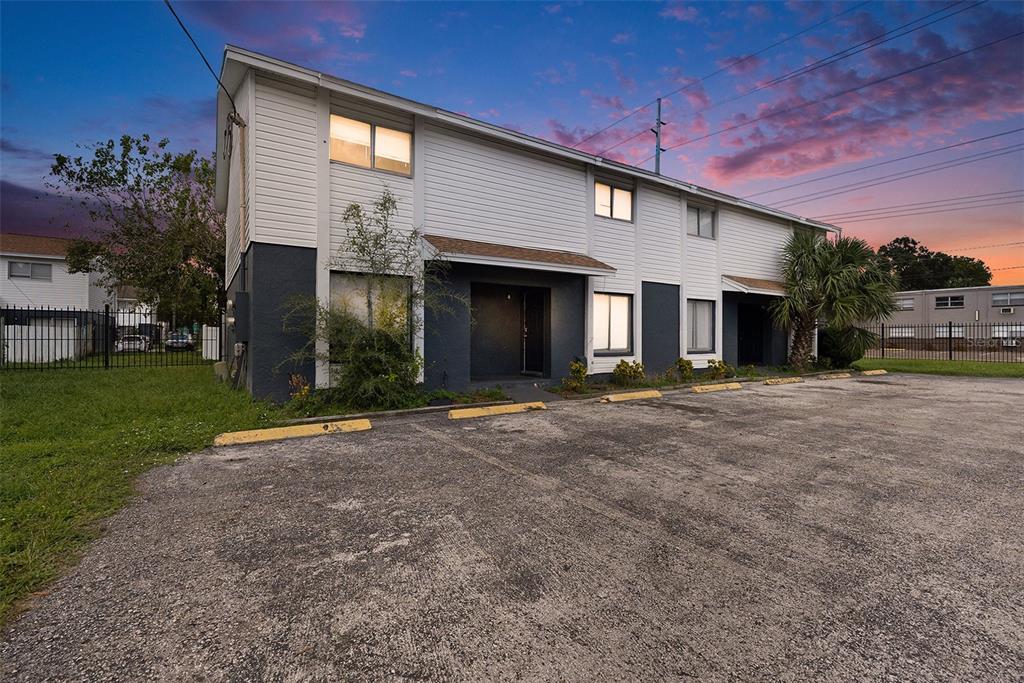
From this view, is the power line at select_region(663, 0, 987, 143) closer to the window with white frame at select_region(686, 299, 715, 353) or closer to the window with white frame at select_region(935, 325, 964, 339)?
the window with white frame at select_region(686, 299, 715, 353)

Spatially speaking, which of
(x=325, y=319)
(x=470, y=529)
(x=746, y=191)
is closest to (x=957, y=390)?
(x=470, y=529)

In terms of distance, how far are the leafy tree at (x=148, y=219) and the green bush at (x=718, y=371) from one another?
20.3m

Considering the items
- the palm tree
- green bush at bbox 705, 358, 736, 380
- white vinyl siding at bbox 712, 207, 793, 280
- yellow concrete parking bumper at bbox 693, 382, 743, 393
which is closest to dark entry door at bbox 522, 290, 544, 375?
yellow concrete parking bumper at bbox 693, 382, 743, 393

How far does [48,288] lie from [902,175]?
45.8m

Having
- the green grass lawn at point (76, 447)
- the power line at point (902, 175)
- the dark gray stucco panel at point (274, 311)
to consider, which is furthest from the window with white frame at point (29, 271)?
the power line at point (902, 175)

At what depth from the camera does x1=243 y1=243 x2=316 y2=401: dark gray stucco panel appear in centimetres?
736

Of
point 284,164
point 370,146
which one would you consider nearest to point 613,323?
point 370,146

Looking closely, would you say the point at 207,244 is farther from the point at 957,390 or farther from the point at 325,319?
the point at 957,390

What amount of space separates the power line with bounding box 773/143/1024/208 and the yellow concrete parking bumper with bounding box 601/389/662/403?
2176 cm

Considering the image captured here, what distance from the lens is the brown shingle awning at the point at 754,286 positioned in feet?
44.5

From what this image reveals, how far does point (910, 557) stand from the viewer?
2.72 metres

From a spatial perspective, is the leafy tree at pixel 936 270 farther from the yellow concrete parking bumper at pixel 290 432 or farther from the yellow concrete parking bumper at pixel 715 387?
the yellow concrete parking bumper at pixel 290 432

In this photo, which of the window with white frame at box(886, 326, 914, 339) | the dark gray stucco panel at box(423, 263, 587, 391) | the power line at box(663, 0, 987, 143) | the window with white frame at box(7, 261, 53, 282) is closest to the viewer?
the dark gray stucco panel at box(423, 263, 587, 391)

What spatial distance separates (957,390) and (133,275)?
2929 centimetres
